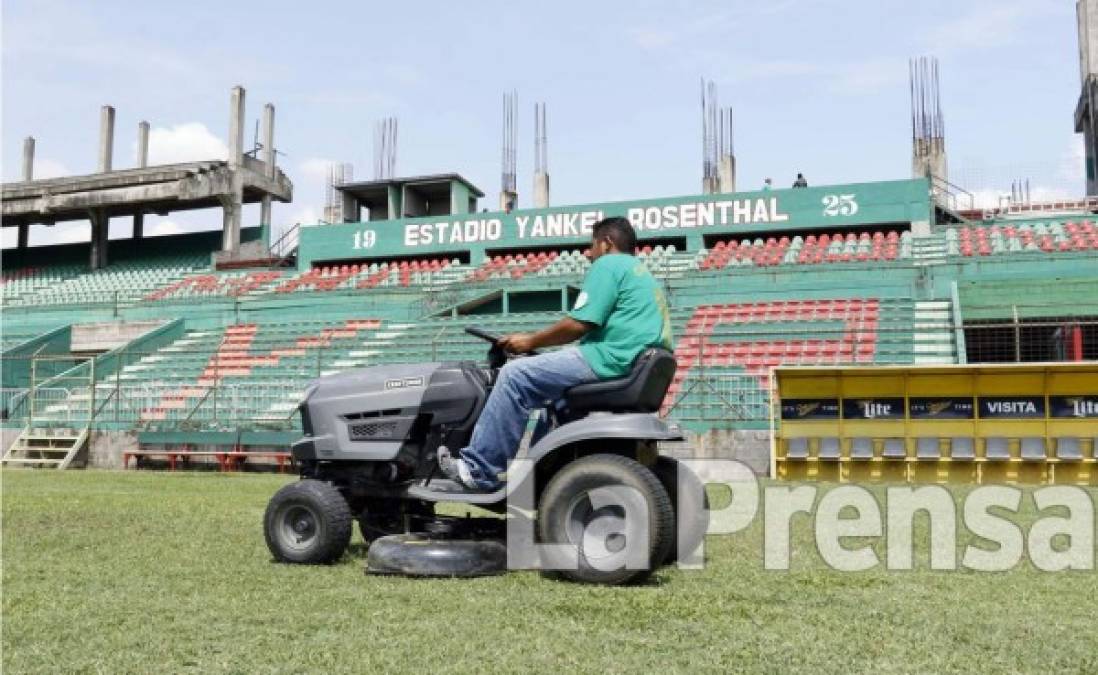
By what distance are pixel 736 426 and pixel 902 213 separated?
38.7 ft

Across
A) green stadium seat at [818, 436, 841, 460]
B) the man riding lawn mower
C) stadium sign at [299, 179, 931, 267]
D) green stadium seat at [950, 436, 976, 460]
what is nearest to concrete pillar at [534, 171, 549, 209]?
stadium sign at [299, 179, 931, 267]

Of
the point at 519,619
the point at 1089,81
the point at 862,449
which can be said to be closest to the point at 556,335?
the point at 519,619

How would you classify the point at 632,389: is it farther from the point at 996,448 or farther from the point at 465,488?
the point at 996,448

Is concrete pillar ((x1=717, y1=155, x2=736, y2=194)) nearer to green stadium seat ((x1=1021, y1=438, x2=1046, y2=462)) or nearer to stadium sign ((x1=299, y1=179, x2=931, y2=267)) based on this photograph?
stadium sign ((x1=299, y1=179, x2=931, y2=267))

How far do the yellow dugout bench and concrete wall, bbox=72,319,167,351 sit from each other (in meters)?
18.9

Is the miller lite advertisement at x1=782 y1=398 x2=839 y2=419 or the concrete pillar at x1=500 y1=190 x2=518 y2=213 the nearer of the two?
the miller lite advertisement at x1=782 y1=398 x2=839 y2=419

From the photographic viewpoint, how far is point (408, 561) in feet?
14.4

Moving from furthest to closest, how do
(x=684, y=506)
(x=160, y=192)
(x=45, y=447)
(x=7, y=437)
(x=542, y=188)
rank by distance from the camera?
(x=542, y=188) < (x=160, y=192) < (x=7, y=437) < (x=45, y=447) < (x=684, y=506)

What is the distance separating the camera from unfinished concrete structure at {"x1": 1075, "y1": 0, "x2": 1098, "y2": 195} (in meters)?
28.6

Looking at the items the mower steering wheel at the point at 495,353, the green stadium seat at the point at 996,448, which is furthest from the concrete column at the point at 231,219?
the mower steering wheel at the point at 495,353

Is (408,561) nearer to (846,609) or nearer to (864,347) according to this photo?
(846,609)

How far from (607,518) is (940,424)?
8.87 metres

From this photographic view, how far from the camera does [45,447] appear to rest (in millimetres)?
17422

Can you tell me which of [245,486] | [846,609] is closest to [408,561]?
[846,609]
